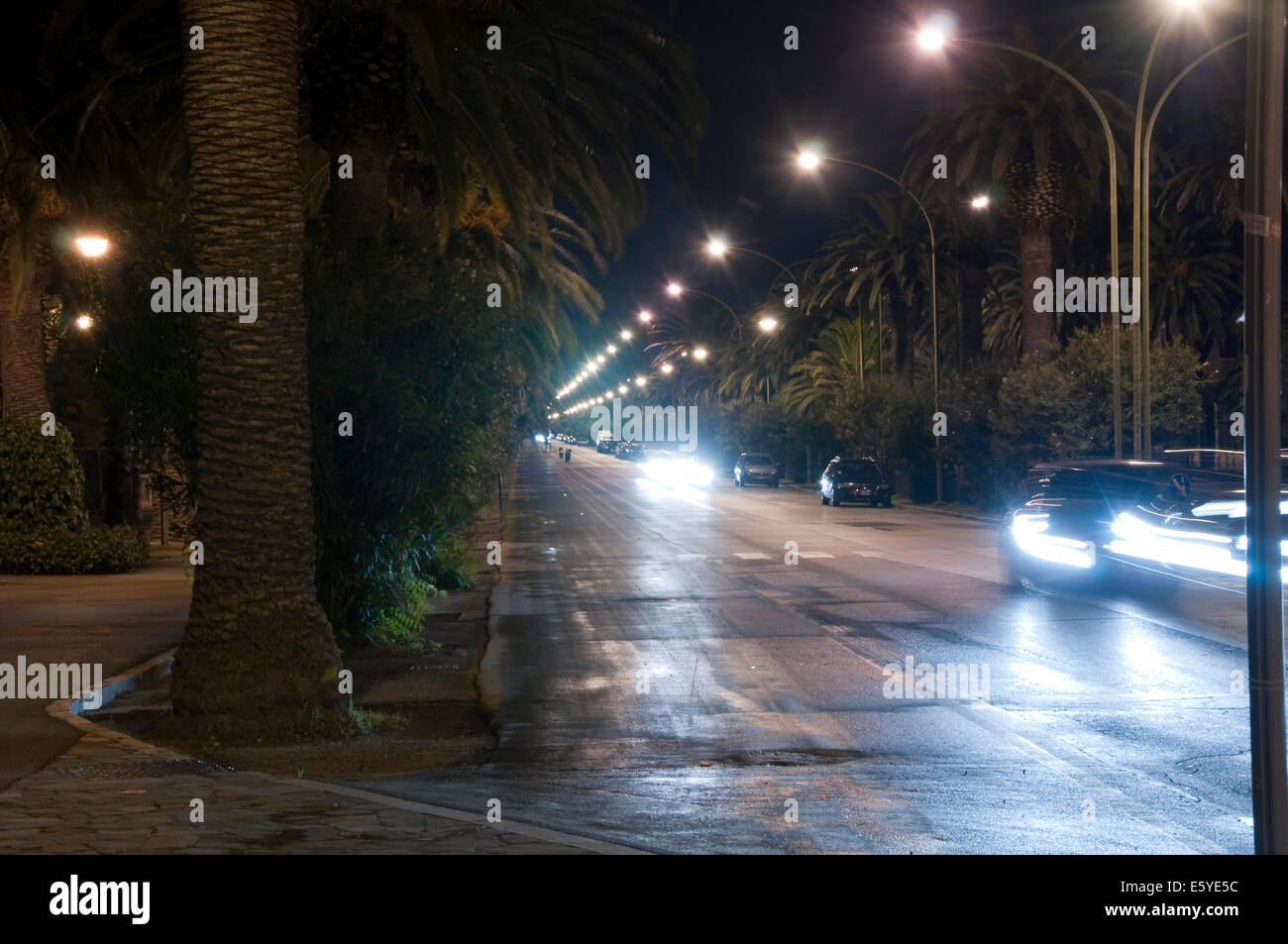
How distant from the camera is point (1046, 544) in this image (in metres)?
18.7

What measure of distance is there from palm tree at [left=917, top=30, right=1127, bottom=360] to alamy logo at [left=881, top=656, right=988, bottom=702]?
26.2 metres

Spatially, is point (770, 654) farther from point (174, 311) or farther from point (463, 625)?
point (174, 311)

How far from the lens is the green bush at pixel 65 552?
2367 cm

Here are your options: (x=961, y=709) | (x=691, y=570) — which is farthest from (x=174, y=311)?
(x=691, y=570)

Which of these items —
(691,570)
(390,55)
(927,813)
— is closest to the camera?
(927,813)

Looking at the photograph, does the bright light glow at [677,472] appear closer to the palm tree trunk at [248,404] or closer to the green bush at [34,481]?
the green bush at [34,481]

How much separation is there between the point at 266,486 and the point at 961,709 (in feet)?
18.3

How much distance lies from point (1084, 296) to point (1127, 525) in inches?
1335

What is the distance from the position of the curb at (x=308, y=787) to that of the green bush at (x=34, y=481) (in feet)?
40.4

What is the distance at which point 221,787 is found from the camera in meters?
8.51

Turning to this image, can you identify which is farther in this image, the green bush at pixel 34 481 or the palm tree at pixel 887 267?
the palm tree at pixel 887 267

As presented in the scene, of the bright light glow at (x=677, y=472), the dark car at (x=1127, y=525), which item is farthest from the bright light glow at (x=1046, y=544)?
the bright light glow at (x=677, y=472)
